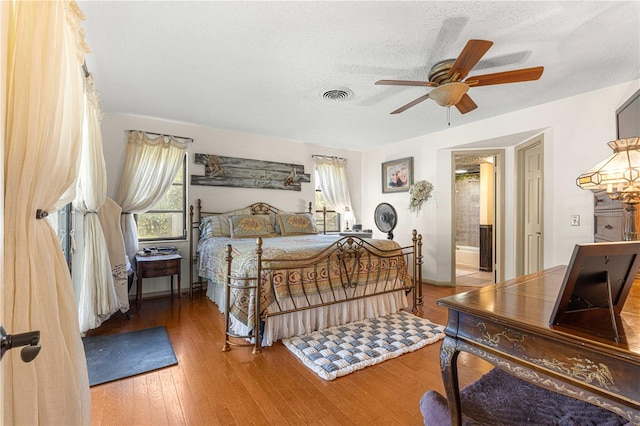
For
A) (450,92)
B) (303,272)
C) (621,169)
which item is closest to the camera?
(621,169)

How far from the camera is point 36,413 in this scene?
940 millimetres

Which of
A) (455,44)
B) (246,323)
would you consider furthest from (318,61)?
(246,323)

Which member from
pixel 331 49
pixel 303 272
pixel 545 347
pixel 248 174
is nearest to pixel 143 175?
pixel 248 174

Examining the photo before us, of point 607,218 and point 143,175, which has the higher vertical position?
point 143,175

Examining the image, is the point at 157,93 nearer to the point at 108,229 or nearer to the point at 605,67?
the point at 108,229

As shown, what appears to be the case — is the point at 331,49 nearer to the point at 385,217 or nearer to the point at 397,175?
the point at 397,175

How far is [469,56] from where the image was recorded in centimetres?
186

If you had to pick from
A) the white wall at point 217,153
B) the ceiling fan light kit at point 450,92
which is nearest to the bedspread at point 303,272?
the white wall at point 217,153

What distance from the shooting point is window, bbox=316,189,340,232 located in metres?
5.55

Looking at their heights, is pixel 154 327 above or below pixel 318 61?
below

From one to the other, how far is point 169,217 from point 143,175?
0.68 meters

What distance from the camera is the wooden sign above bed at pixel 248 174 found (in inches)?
168

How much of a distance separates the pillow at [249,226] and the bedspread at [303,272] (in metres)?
0.37

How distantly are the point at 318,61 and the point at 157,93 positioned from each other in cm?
187
